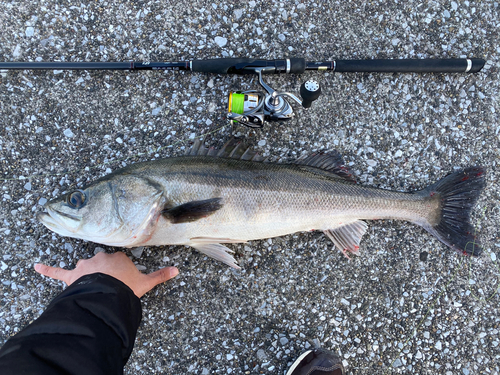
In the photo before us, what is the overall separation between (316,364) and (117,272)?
1.87m

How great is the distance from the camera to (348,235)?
9.02ft

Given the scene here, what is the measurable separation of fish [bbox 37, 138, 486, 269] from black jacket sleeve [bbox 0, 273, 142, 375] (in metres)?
0.40

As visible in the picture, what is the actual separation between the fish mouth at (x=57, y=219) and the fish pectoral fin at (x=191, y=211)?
0.67 meters

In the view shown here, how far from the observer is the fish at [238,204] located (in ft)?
7.75

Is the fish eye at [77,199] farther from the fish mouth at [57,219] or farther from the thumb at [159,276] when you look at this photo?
the thumb at [159,276]

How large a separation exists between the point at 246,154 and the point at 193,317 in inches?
60.4

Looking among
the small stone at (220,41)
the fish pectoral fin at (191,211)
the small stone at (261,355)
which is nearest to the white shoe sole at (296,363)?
the small stone at (261,355)

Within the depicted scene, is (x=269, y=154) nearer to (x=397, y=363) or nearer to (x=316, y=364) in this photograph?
(x=316, y=364)

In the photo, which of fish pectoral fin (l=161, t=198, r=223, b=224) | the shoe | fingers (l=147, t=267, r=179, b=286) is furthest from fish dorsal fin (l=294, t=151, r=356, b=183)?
the shoe

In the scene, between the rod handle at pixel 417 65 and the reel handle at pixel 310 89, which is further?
the rod handle at pixel 417 65

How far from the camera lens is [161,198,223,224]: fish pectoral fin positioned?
2355 mm

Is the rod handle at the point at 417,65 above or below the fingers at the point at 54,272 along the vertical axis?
above

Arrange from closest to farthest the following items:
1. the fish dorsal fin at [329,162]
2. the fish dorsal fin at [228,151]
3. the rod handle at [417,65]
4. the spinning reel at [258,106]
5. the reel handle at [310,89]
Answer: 1. the reel handle at [310,89]
2. the spinning reel at [258,106]
3. the fish dorsal fin at [228,151]
4. the fish dorsal fin at [329,162]
5. the rod handle at [417,65]

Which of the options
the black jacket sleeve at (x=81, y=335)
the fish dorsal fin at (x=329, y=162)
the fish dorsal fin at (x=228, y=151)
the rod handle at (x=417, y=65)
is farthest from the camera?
the rod handle at (x=417, y=65)
